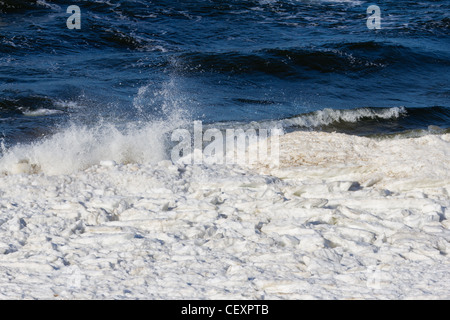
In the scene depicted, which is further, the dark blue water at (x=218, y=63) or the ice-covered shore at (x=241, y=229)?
the dark blue water at (x=218, y=63)

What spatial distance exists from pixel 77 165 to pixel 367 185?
122 inches

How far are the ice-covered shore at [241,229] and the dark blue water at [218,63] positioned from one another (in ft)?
11.2

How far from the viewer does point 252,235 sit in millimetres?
4484

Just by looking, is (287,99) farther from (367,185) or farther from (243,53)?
(367,185)

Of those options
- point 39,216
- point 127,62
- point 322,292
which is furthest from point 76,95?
point 322,292

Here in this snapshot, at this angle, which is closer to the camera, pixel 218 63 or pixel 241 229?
pixel 241 229

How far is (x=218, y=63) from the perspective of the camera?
42.7 ft

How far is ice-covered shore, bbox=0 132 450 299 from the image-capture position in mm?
3771

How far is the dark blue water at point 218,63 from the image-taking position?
10047 mm

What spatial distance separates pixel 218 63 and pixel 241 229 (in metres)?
8.80

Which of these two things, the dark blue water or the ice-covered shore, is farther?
the dark blue water

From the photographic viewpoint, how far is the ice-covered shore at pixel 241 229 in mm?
3771

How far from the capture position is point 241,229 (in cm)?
458

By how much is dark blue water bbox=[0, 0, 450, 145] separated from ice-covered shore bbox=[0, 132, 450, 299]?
11.2 ft
